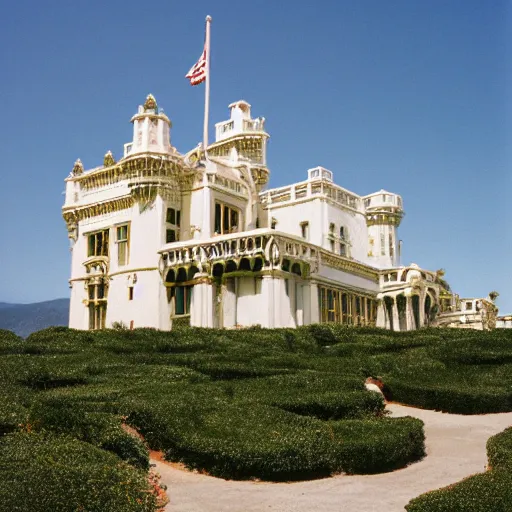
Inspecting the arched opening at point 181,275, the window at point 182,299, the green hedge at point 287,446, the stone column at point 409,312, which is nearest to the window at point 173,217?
the arched opening at point 181,275

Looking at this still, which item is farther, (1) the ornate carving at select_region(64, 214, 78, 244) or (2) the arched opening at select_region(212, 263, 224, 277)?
(1) the ornate carving at select_region(64, 214, 78, 244)

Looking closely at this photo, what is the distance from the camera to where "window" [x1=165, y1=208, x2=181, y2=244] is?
1754 inches

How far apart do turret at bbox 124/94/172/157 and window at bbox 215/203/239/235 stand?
5.04m

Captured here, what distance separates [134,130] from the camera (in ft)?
146

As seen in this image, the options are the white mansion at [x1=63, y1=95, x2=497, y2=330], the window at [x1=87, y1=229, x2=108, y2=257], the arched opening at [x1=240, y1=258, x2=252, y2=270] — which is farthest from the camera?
the window at [x1=87, y1=229, x2=108, y2=257]

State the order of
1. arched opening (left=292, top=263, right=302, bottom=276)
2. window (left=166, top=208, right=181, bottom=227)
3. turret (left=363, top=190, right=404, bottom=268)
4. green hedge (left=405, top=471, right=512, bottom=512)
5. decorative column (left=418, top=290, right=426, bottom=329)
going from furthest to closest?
turret (left=363, top=190, right=404, bottom=268), decorative column (left=418, top=290, right=426, bottom=329), window (left=166, top=208, right=181, bottom=227), arched opening (left=292, top=263, right=302, bottom=276), green hedge (left=405, top=471, right=512, bottom=512)

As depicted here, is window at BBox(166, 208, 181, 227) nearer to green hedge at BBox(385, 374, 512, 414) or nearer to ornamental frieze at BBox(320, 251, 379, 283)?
ornamental frieze at BBox(320, 251, 379, 283)

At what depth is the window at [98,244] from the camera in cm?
4759

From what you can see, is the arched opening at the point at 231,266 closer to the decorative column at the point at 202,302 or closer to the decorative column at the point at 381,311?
the decorative column at the point at 202,302

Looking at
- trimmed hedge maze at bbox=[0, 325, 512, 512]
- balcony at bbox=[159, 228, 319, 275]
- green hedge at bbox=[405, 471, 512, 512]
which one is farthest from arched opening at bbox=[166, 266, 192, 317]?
green hedge at bbox=[405, 471, 512, 512]

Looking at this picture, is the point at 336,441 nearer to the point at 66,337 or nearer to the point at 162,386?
the point at 162,386

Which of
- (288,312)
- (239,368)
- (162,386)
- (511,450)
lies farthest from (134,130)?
(511,450)

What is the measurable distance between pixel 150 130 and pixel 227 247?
9.58 meters

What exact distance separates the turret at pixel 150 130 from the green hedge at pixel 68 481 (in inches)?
1295
